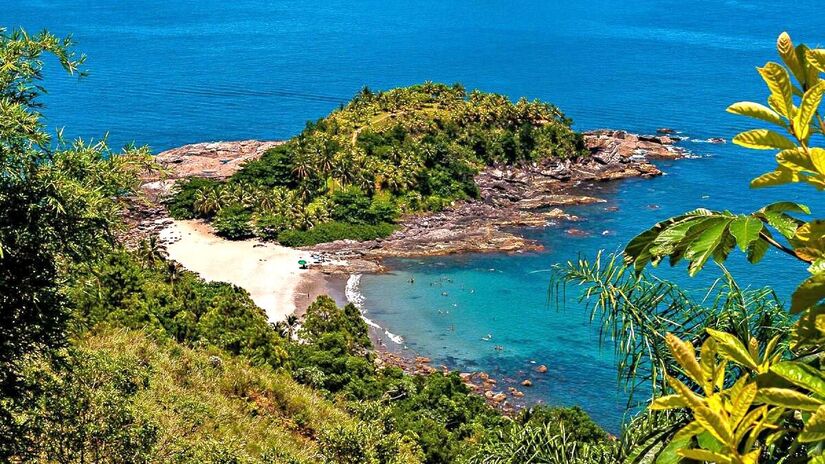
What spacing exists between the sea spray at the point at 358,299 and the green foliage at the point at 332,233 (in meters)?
7.23

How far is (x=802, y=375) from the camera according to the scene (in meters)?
2.96

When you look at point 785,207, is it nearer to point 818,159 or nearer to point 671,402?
point 818,159

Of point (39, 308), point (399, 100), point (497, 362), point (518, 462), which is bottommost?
point (497, 362)

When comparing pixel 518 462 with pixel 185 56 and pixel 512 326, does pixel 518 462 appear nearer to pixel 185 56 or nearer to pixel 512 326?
pixel 512 326

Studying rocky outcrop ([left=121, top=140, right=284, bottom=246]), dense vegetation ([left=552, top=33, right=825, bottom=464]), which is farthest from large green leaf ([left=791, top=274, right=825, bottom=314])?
rocky outcrop ([left=121, top=140, right=284, bottom=246])

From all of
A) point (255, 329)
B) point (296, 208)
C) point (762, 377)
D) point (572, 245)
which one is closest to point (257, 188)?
point (296, 208)

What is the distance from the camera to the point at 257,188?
251ft

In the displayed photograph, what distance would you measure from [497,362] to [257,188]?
3356 centimetres

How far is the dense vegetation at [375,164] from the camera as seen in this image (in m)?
72.9

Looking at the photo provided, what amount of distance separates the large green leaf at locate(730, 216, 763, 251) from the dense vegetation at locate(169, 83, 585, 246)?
66460mm

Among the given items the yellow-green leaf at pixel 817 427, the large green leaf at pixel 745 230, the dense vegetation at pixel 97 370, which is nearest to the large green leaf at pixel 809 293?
the large green leaf at pixel 745 230

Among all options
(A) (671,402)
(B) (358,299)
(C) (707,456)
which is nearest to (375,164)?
(B) (358,299)

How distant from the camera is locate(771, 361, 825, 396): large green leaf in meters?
2.91

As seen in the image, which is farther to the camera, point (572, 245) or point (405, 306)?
point (572, 245)
